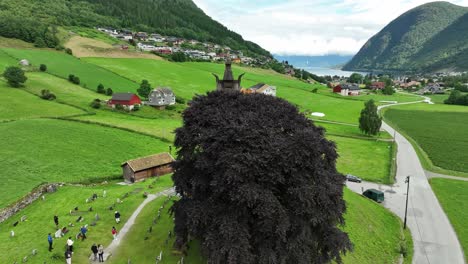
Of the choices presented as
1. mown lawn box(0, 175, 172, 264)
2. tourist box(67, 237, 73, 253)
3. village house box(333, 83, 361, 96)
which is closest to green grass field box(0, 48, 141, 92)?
mown lawn box(0, 175, 172, 264)

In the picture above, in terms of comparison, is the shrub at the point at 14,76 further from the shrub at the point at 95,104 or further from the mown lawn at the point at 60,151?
the mown lawn at the point at 60,151

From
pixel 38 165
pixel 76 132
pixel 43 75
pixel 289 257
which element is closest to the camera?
pixel 289 257

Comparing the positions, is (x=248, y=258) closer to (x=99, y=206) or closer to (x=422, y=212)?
(x=99, y=206)

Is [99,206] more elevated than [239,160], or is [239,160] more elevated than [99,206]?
[239,160]

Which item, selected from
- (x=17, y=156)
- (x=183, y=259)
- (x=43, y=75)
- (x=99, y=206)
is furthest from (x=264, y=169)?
(x=43, y=75)

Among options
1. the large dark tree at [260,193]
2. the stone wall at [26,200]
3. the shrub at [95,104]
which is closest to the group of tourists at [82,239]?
the large dark tree at [260,193]

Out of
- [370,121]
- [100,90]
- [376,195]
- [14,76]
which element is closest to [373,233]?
[376,195]

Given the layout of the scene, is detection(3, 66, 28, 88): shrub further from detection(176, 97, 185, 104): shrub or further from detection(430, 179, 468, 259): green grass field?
detection(430, 179, 468, 259): green grass field

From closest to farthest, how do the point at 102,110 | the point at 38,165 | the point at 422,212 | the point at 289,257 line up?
1. the point at 289,257
2. the point at 422,212
3. the point at 38,165
4. the point at 102,110
